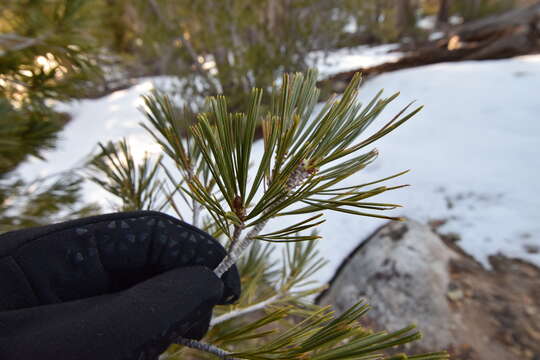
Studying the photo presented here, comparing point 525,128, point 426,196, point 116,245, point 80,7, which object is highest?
point 80,7

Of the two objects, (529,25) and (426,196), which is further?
(529,25)

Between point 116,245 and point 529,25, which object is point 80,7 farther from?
point 529,25

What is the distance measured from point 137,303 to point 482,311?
1822 mm

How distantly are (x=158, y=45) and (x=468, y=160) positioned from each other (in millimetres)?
3400

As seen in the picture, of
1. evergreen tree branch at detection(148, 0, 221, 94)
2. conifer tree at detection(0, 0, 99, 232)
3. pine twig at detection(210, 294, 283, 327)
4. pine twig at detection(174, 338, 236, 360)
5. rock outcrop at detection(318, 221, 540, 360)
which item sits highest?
evergreen tree branch at detection(148, 0, 221, 94)

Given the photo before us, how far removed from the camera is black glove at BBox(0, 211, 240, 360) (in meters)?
0.33

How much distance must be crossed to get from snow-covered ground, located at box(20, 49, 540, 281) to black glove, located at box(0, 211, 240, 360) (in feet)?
3.51

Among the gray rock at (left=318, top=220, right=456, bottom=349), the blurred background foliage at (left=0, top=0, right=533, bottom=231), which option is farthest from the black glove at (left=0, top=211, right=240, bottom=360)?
the gray rock at (left=318, top=220, right=456, bottom=349)

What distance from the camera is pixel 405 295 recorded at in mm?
1674

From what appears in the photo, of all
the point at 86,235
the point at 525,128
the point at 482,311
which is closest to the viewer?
the point at 86,235

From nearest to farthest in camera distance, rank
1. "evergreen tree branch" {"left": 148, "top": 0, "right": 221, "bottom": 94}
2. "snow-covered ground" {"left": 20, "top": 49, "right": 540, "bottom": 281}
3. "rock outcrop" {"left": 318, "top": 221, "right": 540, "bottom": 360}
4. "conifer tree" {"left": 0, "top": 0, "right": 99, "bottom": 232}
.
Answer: "conifer tree" {"left": 0, "top": 0, "right": 99, "bottom": 232}
"rock outcrop" {"left": 318, "top": 221, "right": 540, "bottom": 360}
"snow-covered ground" {"left": 20, "top": 49, "right": 540, "bottom": 281}
"evergreen tree branch" {"left": 148, "top": 0, "right": 221, "bottom": 94}

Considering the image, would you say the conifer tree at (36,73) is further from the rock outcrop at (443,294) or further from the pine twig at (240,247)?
the rock outcrop at (443,294)

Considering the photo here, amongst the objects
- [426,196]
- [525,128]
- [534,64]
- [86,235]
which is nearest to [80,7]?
[86,235]

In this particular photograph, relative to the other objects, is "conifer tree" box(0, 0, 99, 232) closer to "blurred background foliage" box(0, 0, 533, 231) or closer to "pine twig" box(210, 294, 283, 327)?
"blurred background foliage" box(0, 0, 533, 231)
